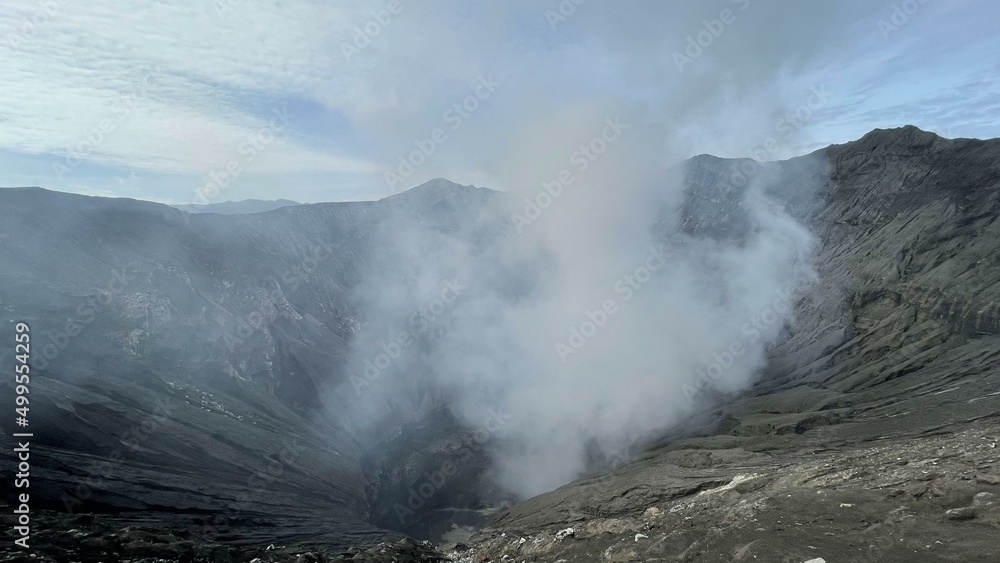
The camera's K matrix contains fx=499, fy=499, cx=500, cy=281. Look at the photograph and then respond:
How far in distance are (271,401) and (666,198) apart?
63065 millimetres

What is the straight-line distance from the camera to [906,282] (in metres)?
40.7

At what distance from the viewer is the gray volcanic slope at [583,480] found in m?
16.6

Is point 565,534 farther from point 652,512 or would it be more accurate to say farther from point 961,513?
point 961,513

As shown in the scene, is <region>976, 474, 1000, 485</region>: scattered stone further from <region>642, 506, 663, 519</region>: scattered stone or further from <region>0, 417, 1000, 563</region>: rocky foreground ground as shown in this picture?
<region>642, 506, 663, 519</region>: scattered stone

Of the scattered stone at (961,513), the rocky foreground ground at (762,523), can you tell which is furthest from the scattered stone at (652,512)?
the scattered stone at (961,513)

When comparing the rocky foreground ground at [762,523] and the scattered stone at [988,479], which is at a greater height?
the scattered stone at [988,479]

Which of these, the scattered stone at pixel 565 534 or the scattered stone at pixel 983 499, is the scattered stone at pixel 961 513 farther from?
the scattered stone at pixel 565 534

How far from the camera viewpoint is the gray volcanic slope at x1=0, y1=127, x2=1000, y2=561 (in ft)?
54.6

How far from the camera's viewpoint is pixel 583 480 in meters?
33.5

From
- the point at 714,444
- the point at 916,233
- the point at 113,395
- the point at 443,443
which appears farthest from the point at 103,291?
the point at 916,233

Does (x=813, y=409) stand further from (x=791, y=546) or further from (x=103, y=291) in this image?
(x=103, y=291)

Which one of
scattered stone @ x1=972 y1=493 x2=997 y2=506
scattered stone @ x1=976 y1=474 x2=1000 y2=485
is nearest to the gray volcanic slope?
scattered stone @ x1=976 y1=474 x2=1000 y2=485

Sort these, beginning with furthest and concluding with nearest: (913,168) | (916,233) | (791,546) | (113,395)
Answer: (913,168) → (916,233) → (113,395) → (791,546)

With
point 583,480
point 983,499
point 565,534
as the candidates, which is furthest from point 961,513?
point 583,480
